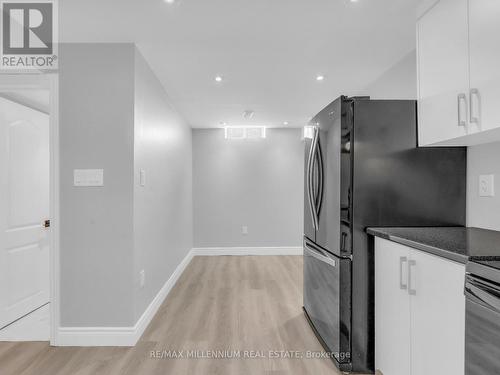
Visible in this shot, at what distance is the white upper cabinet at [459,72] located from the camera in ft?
4.38

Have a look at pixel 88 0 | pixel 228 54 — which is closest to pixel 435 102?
pixel 228 54

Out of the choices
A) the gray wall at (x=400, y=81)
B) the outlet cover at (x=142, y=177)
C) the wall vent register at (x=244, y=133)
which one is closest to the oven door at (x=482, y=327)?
the gray wall at (x=400, y=81)

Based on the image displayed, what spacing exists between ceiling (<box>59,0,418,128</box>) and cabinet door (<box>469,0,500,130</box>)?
58 centimetres

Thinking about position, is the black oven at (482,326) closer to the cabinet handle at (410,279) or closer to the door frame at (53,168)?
the cabinet handle at (410,279)

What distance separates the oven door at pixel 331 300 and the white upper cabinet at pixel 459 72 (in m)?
1.02

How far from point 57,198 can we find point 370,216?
2380 mm

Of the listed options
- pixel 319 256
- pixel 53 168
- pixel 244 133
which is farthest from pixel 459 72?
pixel 244 133

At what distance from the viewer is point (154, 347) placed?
2.24m

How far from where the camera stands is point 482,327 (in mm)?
1008

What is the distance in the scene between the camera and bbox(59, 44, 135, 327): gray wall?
2266 millimetres

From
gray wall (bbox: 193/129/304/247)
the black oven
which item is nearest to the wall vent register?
gray wall (bbox: 193/129/304/247)

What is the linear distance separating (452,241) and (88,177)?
2.48m

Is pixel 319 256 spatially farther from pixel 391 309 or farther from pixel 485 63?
pixel 485 63

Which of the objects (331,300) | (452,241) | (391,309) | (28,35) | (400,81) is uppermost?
(28,35)
